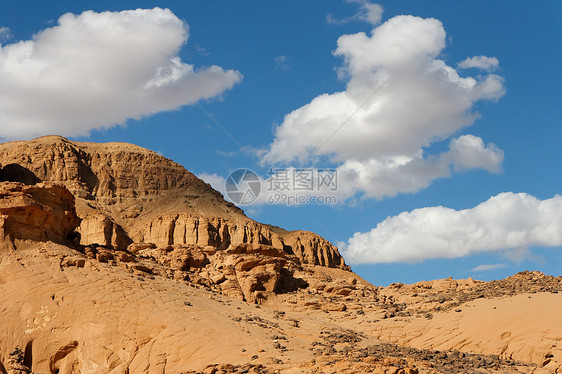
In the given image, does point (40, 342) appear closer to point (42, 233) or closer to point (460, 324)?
point (42, 233)

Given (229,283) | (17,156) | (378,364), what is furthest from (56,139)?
(378,364)

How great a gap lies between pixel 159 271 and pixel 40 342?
12.2 metres

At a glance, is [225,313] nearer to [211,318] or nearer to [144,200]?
[211,318]

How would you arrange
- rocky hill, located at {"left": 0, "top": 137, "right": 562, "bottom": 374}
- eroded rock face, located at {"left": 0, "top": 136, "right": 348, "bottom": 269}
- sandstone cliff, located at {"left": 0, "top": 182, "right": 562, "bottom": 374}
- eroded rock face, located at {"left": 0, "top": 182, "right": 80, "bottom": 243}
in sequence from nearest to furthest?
sandstone cliff, located at {"left": 0, "top": 182, "right": 562, "bottom": 374} < rocky hill, located at {"left": 0, "top": 137, "right": 562, "bottom": 374} < eroded rock face, located at {"left": 0, "top": 182, "right": 80, "bottom": 243} < eroded rock face, located at {"left": 0, "top": 136, "right": 348, "bottom": 269}

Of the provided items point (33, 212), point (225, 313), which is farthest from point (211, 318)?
point (33, 212)

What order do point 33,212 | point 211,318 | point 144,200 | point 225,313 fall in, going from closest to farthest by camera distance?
point 211,318 → point 225,313 → point 33,212 → point 144,200

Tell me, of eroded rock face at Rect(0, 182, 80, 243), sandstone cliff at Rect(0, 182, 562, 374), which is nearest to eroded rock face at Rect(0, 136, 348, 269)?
sandstone cliff at Rect(0, 182, 562, 374)

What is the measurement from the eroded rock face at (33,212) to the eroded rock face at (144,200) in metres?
44.9

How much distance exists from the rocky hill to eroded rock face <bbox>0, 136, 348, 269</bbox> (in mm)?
36997

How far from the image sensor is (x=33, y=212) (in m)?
46.3

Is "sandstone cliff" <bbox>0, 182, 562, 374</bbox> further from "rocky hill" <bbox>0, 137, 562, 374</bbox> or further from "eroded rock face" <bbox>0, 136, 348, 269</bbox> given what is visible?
"eroded rock face" <bbox>0, 136, 348, 269</bbox>

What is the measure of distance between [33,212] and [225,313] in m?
13.3

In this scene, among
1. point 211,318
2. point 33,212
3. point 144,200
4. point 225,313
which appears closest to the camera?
point 211,318

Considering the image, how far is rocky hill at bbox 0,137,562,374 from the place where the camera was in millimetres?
38938
